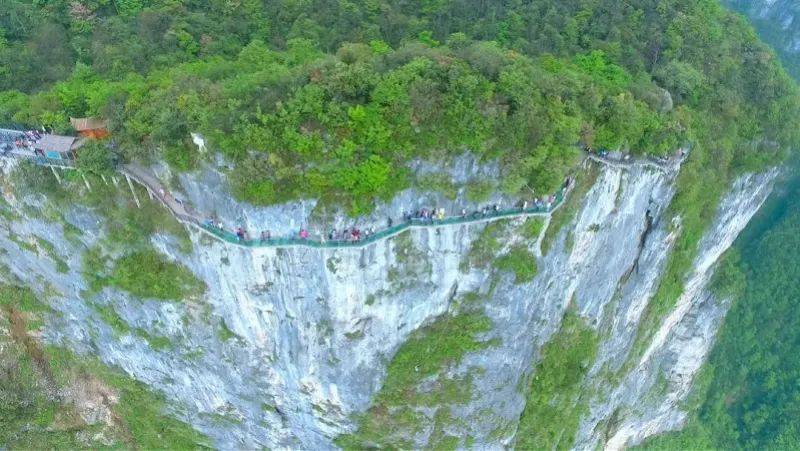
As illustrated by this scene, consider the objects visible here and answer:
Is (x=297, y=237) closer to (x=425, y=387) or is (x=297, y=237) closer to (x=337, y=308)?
(x=337, y=308)

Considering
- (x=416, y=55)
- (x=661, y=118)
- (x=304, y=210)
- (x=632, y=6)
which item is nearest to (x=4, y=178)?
(x=304, y=210)

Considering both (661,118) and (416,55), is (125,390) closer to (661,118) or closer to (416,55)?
(416,55)

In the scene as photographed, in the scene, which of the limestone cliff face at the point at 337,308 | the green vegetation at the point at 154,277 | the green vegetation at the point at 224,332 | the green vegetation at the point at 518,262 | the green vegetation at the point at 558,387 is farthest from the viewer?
the green vegetation at the point at 558,387

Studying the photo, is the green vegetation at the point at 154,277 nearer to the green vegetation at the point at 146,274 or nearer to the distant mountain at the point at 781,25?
the green vegetation at the point at 146,274

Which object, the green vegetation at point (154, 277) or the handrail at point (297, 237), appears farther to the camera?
the green vegetation at point (154, 277)

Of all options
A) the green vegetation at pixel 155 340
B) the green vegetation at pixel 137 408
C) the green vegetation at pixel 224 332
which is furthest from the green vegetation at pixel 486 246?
the green vegetation at pixel 137 408

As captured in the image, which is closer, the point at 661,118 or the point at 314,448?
the point at 661,118

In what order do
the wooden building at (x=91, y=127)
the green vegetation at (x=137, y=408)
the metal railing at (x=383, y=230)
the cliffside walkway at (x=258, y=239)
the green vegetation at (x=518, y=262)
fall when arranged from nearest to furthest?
the cliffside walkway at (x=258, y=239), the metal railing at (x=383, y=230), the wooden building at (x=91, y=127), the green vegetation at (x=518, y=262), the green vegetation at (x=137, y=408)

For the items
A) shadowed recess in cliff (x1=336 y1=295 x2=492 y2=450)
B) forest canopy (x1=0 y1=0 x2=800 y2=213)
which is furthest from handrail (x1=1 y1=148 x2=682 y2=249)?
shadowed recess in cliff (x1=336 y1=295 x2=492 y2=450)
